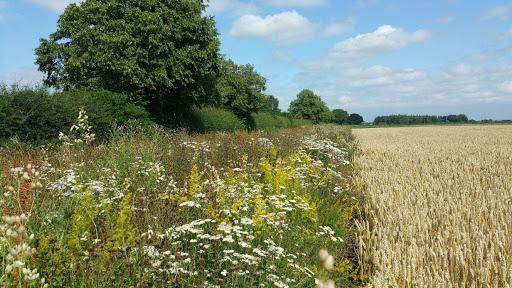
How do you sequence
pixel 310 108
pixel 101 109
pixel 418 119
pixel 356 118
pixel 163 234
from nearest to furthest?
pixel 163 234, pixel 101 109, pixel 310 108, pixel 418 119, pixel 356 118

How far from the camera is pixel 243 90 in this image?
5319cm

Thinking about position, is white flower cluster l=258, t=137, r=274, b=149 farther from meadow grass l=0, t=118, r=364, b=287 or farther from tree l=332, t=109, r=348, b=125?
tree l=332, t=109, r=348, b=125

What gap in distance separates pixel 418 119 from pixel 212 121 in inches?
3988

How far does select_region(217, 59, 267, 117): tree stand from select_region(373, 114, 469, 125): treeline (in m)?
78.5

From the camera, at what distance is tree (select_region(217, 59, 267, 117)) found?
171 feet

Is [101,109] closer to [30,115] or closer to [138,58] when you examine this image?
[30,115]

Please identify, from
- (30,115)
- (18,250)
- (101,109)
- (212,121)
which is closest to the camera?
(18,250)

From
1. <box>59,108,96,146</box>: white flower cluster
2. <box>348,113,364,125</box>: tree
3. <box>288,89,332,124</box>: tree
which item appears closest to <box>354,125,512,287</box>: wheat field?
<box>59,108,96,146</box>: white flower cluster

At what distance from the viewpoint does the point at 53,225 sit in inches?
148

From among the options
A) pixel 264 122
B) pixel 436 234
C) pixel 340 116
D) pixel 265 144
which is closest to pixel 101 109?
pixel 265 144

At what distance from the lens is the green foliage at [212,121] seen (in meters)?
34.5

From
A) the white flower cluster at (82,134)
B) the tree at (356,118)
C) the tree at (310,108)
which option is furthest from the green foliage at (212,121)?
the tree at (356,118)

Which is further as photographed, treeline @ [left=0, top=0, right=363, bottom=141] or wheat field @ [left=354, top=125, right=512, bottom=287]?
treeline @ [left=0, top=0, right=363, bottom=141]

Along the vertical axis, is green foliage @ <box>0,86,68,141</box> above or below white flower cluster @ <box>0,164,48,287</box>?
above
